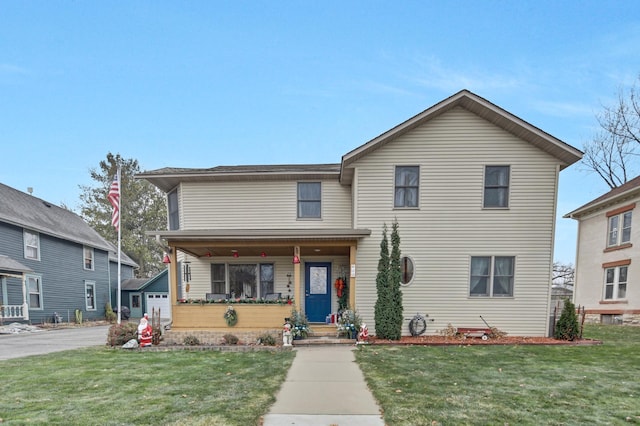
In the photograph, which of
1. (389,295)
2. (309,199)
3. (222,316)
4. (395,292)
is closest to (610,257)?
(395,292)

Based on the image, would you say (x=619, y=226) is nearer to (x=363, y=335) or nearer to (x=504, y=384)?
(x=363, y=335)

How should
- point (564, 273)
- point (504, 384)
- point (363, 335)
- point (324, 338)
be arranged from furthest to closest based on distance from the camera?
point (564, 273) → point (324, 338) → point (363, 335) → point (504, 384)

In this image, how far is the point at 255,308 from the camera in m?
8.68

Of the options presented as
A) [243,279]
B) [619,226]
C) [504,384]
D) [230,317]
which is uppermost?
[619,226]

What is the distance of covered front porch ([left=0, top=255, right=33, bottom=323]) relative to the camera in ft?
43.1

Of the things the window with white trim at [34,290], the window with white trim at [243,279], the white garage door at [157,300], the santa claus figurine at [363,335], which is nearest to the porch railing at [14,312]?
the window with white trim at [34,290]

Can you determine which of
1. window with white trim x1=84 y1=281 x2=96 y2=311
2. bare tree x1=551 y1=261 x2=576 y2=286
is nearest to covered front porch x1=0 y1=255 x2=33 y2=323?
window with white trim x1=84 y1=281 x2=96 y2=311

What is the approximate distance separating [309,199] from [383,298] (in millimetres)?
4313

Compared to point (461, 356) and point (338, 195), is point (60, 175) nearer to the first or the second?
point (338, 195)

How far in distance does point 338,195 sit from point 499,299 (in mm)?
6104

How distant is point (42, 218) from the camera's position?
1647 cm

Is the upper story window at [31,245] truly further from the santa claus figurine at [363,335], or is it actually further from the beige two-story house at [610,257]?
the beige two-story house at [610,257]

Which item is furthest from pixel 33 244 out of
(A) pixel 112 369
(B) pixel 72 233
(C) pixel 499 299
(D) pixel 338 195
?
(C) pixel 499 299

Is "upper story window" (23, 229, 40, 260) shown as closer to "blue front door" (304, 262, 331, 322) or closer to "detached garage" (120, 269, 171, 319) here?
"detached garage" (120, 269, 171, 319)
